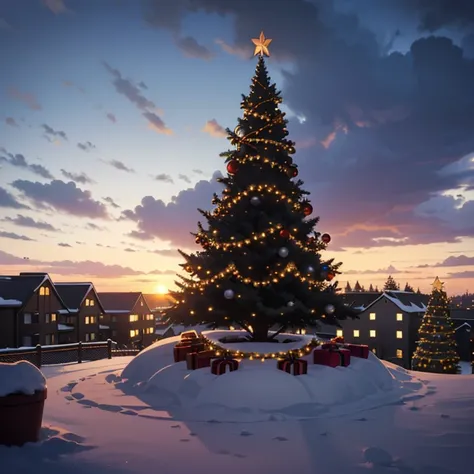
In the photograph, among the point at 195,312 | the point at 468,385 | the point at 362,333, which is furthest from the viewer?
the point at 362,333

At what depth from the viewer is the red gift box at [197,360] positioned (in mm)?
12789

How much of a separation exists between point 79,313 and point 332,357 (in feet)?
130

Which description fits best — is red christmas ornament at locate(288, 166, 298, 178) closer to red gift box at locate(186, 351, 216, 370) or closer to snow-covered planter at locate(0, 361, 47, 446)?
red gift box at locate(186, 351, 216, 370)

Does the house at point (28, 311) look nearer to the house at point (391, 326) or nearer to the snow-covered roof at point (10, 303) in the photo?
the snow-covered roof at point (10, 303)

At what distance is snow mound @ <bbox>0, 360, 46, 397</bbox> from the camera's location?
25.4ft

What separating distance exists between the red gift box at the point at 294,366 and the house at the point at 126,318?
46.1m

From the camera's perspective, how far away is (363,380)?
12812 millimetres

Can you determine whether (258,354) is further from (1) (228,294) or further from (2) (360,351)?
(2) (360,351)

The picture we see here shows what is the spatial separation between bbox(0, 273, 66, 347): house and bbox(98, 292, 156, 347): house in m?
15.7

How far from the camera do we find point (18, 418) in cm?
780

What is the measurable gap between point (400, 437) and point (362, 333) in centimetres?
4435

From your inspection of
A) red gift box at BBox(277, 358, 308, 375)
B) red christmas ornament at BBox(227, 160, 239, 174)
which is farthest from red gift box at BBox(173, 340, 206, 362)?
red christmas ornament at BBox(227, 160, 239, 174)

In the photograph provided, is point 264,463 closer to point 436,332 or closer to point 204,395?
point 204,395

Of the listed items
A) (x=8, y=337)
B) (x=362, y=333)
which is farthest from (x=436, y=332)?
(x=8, y=337)
